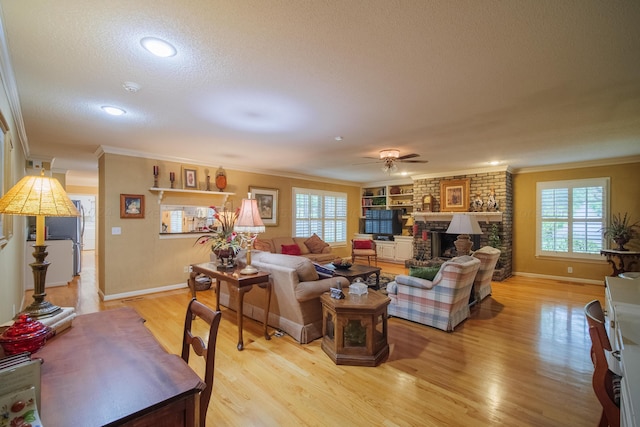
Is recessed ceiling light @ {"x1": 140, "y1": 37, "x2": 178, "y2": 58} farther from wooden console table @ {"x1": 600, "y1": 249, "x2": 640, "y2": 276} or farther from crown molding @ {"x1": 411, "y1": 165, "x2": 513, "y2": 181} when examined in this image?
wooden console table @ {"x1": 600, "y1": 249, "x2": 640, "y2": 276}

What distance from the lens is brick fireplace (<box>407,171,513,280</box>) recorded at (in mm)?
6172

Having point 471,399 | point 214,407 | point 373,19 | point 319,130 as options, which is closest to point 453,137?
point 319,130

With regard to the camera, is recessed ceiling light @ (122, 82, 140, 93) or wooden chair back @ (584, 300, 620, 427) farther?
recessed ceiling light @ (122, 82, 140, 93)

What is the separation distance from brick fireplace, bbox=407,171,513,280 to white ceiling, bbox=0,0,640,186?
2154 mm

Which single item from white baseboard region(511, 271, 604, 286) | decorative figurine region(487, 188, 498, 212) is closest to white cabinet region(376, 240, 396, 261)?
decorative figurine region(487, 188, 498, 212)

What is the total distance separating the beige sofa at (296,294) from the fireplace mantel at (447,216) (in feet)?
14.8

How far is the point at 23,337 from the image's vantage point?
1071mm

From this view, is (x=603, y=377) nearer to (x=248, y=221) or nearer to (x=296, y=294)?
(x=296, y=294)

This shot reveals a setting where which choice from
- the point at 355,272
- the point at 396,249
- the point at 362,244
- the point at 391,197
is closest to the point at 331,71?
the point at 355,272

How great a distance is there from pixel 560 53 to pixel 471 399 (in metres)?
2.52

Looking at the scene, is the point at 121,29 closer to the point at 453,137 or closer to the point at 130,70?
the point at 130,70

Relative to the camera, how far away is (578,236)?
578 centimetres

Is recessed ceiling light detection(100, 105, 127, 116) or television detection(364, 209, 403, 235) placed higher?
recessed ceiling light detection(100, 105, 127, 116)

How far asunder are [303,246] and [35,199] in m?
5.61
